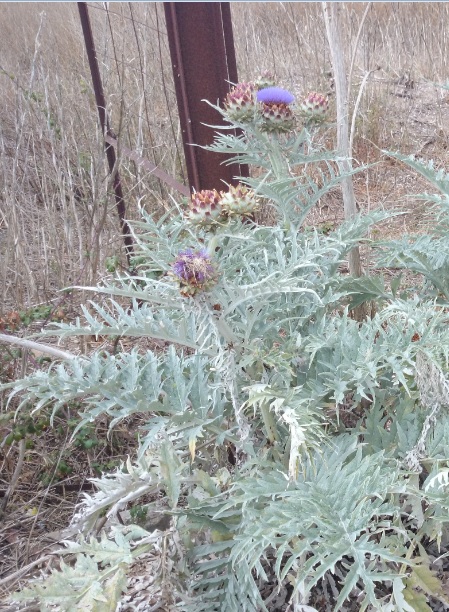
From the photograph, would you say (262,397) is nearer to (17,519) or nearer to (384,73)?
(17,519)

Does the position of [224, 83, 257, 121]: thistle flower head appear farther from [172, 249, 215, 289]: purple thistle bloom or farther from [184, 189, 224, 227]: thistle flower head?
[172, 249, 215, 289]: purple thistle bloom

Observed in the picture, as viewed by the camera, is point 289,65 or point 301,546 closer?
point 301,546

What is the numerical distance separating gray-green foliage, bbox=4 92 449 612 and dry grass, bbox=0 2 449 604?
0.63 m

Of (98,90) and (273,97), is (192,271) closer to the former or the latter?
(273,97)

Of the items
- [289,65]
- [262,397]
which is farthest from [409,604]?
[289,65]

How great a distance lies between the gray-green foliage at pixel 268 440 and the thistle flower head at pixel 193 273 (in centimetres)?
5

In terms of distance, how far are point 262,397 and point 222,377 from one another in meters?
0.19

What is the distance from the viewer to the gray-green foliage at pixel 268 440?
42.1 inches

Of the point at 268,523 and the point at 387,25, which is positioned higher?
the point at 387,25

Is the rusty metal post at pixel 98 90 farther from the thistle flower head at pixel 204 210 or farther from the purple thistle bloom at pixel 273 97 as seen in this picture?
the thistle flower head at pixel 204 210

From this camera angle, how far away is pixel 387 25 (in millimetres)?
5977

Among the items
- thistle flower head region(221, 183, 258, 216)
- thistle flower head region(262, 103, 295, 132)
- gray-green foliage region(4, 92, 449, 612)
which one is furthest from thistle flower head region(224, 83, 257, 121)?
thistle flower head region(221, 183, 258, 216)

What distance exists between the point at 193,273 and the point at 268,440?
1.52 feet

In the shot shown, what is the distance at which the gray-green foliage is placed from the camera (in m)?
1.07
